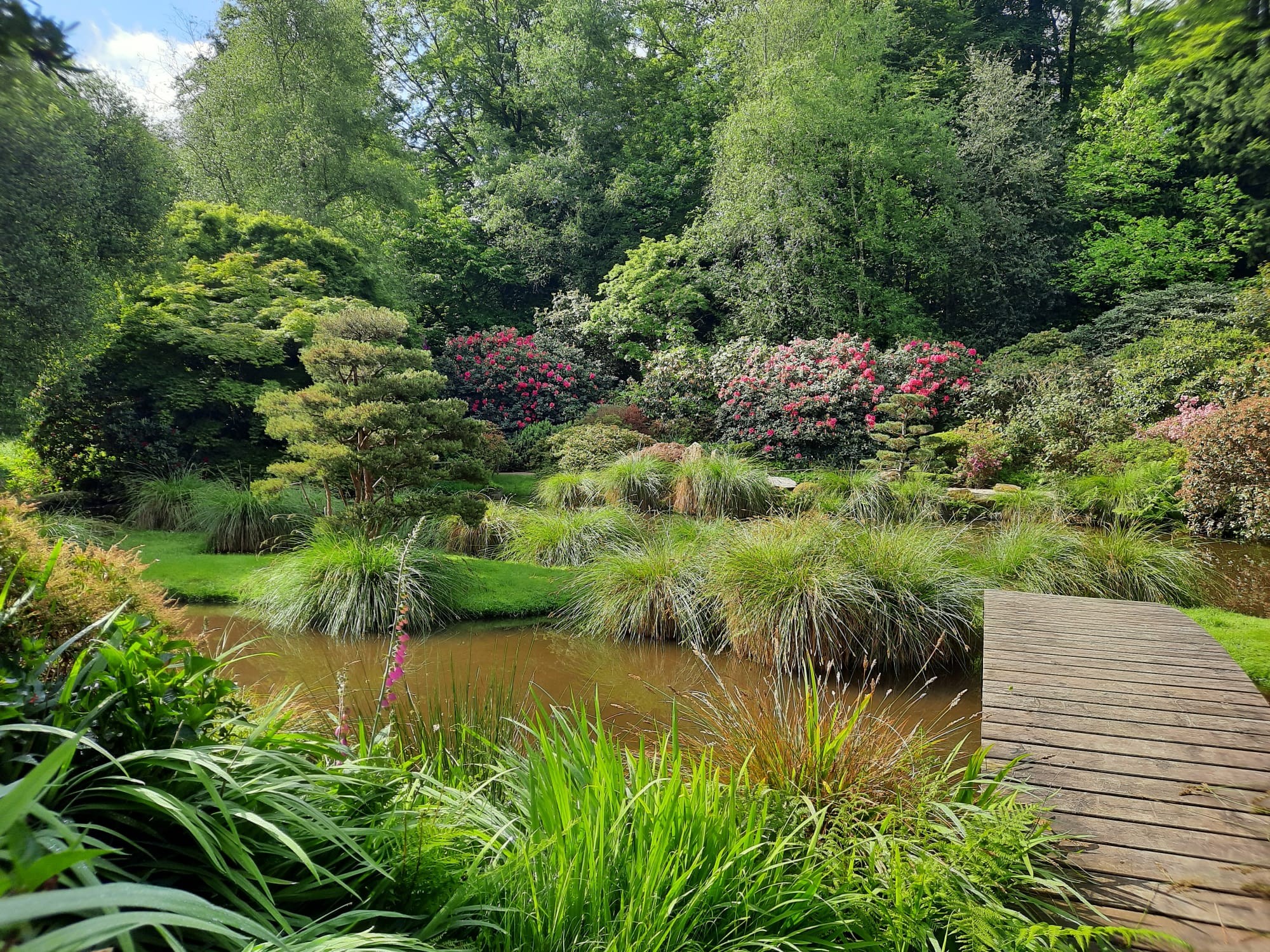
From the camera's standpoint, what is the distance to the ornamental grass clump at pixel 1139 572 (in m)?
5.49

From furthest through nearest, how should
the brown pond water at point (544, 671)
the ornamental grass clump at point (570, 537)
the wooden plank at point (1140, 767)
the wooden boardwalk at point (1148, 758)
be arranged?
the ornamental grass clump at point (570, 537) < the brown pond water at point (544, 671) < the wooden plank at point (1140, 767) < the wooden boardwalk at point (1148, 758)

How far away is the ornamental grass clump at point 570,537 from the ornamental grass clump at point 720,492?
4.87ft

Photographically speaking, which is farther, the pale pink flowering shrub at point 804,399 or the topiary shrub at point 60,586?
the pale pink flowering shrub at point 804,399

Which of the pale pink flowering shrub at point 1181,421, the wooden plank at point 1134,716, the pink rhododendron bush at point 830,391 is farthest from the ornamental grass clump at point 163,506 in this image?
the pale pink flowering shrub at point 1181,421

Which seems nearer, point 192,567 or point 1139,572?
point 1139,572

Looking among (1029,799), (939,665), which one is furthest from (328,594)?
→ (1029,799)

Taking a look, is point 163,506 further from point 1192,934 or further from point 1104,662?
point 1192,934

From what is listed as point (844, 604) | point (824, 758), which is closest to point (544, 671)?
point (844, 604)

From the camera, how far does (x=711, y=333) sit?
16.0 m

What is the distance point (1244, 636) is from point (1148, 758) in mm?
2900

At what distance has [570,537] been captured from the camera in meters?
6.95

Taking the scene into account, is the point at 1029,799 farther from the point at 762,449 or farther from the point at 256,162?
the point at 256,162

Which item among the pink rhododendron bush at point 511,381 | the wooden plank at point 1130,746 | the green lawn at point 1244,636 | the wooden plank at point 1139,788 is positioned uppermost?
the pink rhododendron bush at point 511,381

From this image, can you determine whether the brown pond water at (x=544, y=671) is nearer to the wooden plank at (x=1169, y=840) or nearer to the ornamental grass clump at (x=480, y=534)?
the wooden plank at (x=1169, y=840)
